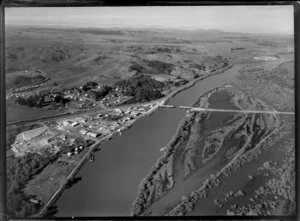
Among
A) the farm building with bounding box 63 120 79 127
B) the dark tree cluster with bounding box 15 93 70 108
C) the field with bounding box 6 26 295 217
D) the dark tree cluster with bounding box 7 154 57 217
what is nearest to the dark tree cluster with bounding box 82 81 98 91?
the field with bounding box 6 26 295 217

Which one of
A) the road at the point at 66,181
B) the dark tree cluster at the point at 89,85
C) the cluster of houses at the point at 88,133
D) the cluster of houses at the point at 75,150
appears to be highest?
the dark tree cluster at the point at 89,85

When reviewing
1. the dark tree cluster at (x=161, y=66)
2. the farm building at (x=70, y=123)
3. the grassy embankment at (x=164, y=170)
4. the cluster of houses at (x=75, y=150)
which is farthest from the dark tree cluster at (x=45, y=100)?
the grassy embankment at (x=164, y=170)

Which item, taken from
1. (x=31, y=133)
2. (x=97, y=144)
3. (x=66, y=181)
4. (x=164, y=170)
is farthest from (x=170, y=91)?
(x=31, y=133)

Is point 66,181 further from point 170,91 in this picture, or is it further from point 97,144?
point 170,91

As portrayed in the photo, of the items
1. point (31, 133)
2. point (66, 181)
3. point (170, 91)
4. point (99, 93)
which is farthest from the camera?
point (170, 91)

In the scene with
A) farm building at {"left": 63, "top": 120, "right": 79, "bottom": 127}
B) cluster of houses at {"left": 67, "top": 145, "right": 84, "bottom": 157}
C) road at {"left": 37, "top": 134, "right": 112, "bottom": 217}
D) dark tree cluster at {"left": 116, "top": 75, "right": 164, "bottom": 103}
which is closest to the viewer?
road at {"left": 37, "top": 134, "right": 112, "bottom": 217}

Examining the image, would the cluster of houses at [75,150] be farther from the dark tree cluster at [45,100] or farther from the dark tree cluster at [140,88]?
the dark tree cluster at [140,88]

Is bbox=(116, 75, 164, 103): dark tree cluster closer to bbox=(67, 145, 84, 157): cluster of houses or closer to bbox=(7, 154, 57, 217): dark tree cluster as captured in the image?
bbox=(67, 145, 84, 157): cluster of houses

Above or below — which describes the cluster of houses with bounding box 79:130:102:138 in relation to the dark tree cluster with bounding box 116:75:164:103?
below
